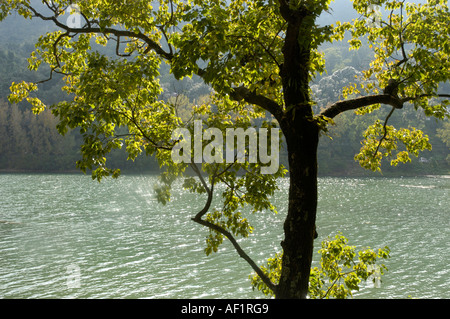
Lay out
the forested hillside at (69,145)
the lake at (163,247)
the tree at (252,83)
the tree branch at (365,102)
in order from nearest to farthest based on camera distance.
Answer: the tree at (252,83), the tree branch at (365,102), the lake at (163,247), the forested hillside at (69,145)

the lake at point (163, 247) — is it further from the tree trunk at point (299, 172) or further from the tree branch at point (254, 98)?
the tree branch at point (254, 98)

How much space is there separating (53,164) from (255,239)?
8354 cm

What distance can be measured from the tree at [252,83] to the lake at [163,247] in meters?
11.1

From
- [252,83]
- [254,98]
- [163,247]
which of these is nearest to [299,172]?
[254,98]

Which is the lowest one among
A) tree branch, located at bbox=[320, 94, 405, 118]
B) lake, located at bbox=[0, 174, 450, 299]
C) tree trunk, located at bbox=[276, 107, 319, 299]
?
lake, located at bbox=[0, 174, 450, 299]

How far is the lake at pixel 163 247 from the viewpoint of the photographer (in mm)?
16922

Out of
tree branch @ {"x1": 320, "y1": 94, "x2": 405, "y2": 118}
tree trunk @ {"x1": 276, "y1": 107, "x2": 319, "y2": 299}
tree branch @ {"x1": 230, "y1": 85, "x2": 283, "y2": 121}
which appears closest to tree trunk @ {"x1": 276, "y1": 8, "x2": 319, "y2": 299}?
tree trunk @ {"x1": 276, "y1": 107, "x2": 319, "y2": 299}

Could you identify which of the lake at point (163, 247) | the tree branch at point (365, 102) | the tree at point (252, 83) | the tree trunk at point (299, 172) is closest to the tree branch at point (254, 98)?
the tree at point (252, 83)

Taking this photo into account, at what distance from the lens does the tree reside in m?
4.79

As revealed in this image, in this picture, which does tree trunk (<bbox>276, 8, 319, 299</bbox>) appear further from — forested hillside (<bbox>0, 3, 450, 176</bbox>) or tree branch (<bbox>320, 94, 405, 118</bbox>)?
forested hillside (<bbox>0, 3, 450, 176</bbox>)

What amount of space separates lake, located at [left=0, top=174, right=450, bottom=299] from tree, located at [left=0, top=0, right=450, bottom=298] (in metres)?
11.1

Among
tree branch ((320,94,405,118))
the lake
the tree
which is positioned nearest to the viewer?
the tree

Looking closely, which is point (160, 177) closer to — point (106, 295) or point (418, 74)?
point (418, 74)

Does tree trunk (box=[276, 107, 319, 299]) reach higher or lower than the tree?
lower
